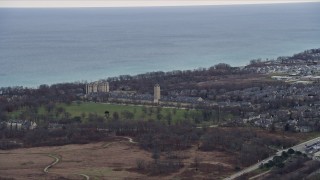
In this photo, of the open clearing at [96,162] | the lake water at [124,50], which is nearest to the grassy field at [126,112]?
the open clearing at [96,162]

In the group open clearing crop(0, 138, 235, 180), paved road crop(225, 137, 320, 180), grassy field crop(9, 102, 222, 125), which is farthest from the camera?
grassy field crop(9, 102, 222, 125)

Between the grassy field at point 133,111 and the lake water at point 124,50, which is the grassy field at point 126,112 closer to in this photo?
the grassy field at point 133,111

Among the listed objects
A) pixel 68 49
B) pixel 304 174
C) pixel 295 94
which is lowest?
pixel 304 174

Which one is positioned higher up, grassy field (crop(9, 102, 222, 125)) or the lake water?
the lake water

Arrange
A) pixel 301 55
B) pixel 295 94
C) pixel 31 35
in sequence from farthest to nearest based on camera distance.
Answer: pixel 31 35, pixel 301 55, pixel 295 94

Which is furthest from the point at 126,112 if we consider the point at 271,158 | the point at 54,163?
the point at 271,158

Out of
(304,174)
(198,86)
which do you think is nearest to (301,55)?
(198,86)

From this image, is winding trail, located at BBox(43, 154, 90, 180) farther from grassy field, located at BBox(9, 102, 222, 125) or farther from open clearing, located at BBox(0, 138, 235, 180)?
grassy field, located at BBox(9, 102, 222, 125)

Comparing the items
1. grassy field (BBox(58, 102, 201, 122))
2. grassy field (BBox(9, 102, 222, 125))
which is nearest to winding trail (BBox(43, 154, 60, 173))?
grassy field (BBox(9, 102, 222, 125))

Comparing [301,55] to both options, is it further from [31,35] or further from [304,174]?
[31,35]
